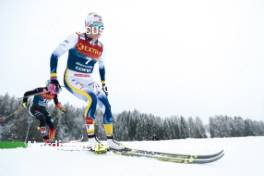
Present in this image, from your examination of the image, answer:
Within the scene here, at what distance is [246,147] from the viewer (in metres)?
6.68

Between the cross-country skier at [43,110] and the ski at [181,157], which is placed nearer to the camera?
the ski at [181,157]

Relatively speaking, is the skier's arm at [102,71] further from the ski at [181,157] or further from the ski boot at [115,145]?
the ski at [181,157]

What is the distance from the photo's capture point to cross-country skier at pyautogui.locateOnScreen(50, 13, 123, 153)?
20.3ft

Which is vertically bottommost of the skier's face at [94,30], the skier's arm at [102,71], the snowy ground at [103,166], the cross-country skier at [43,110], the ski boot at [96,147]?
the snowy ground at [103,166]

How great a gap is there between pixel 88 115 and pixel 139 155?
5.28 feet

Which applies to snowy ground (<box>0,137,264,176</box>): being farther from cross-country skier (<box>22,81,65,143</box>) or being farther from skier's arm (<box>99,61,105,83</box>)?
skier's arm (<box>99,61,105,83</box>)

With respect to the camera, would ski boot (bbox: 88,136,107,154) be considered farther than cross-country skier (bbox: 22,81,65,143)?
No

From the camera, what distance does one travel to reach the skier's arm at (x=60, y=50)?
617cm

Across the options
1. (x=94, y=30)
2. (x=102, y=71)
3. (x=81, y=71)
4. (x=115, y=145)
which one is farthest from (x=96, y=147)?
(x=94, y=30)

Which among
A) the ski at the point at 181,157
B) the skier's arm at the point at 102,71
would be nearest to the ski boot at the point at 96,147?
the ski at the point at 181,157

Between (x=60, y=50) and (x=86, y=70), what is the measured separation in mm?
851

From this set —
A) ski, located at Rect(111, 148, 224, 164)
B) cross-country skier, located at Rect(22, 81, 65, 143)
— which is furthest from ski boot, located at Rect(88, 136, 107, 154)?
cross-country skier, located at Rect(22, 81, 65, 143)

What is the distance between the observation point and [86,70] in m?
6.65

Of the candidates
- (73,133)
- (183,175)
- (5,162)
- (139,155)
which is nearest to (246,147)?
(139,155)
